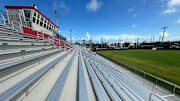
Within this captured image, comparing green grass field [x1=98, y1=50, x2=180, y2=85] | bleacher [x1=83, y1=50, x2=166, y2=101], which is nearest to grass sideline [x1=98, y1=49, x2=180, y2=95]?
green grass field [x1=98, y1=50, x2=180, y2=85]

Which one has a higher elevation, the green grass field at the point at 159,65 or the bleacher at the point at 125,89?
the bleacher at the point at 125,89

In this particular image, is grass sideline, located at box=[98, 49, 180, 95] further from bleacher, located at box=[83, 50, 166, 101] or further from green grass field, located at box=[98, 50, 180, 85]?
bleacher, located at box=[83, 50, 166, 101]

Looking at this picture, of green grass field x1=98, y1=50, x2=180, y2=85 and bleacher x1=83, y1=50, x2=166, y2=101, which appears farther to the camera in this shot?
green grass field x1=98, y1=50, x2=180, y2=85

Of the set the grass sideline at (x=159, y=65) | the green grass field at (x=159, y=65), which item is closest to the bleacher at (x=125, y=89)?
the grass sideline at (x=159, y=65)

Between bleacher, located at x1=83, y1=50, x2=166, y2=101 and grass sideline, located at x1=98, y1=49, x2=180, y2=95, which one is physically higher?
bleacher, located at x1=83, y1=50, x2=166, y2=101

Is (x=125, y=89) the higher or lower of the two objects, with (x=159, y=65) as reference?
higher

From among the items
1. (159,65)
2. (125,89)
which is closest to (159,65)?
(159,65)

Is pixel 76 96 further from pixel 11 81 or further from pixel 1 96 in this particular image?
pixel 11 81

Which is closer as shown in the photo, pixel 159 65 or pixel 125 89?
pixel 125 89

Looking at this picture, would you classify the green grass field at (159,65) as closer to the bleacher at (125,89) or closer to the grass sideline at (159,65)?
the grass sideline at (159,65)

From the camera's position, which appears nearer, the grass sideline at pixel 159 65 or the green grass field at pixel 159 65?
the grass sideline at pixel 159 65

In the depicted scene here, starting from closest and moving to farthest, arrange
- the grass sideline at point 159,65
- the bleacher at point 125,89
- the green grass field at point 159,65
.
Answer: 1. the bleacher at point 125,89
2. the grass sideline at point 159,65
3. the green grass field at point 159,65

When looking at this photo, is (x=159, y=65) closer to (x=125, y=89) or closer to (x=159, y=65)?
(x=159, y=65)

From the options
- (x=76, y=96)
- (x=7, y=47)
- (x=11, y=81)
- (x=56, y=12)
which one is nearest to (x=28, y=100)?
(x=11, y=81)
